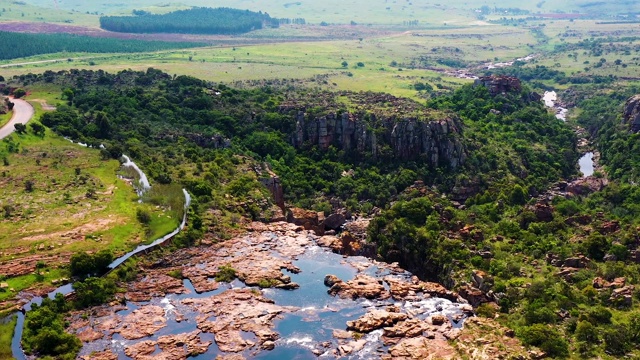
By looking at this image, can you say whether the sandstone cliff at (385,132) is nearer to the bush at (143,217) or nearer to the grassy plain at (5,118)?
the bush at (143,217)

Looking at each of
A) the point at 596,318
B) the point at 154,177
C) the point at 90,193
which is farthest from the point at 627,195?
the point at 90,193

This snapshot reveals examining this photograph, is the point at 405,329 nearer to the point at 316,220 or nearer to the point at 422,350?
the point at 422,350

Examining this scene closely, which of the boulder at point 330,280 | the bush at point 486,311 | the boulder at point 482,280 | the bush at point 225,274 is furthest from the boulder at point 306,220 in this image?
the bush at point 486,311

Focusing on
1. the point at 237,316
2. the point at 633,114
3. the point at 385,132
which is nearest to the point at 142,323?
the point at 237,316

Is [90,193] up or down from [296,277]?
up

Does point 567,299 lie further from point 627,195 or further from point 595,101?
point 595,101

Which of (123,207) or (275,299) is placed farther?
(123,207)

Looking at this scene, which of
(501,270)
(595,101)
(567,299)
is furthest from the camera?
(595,101)
